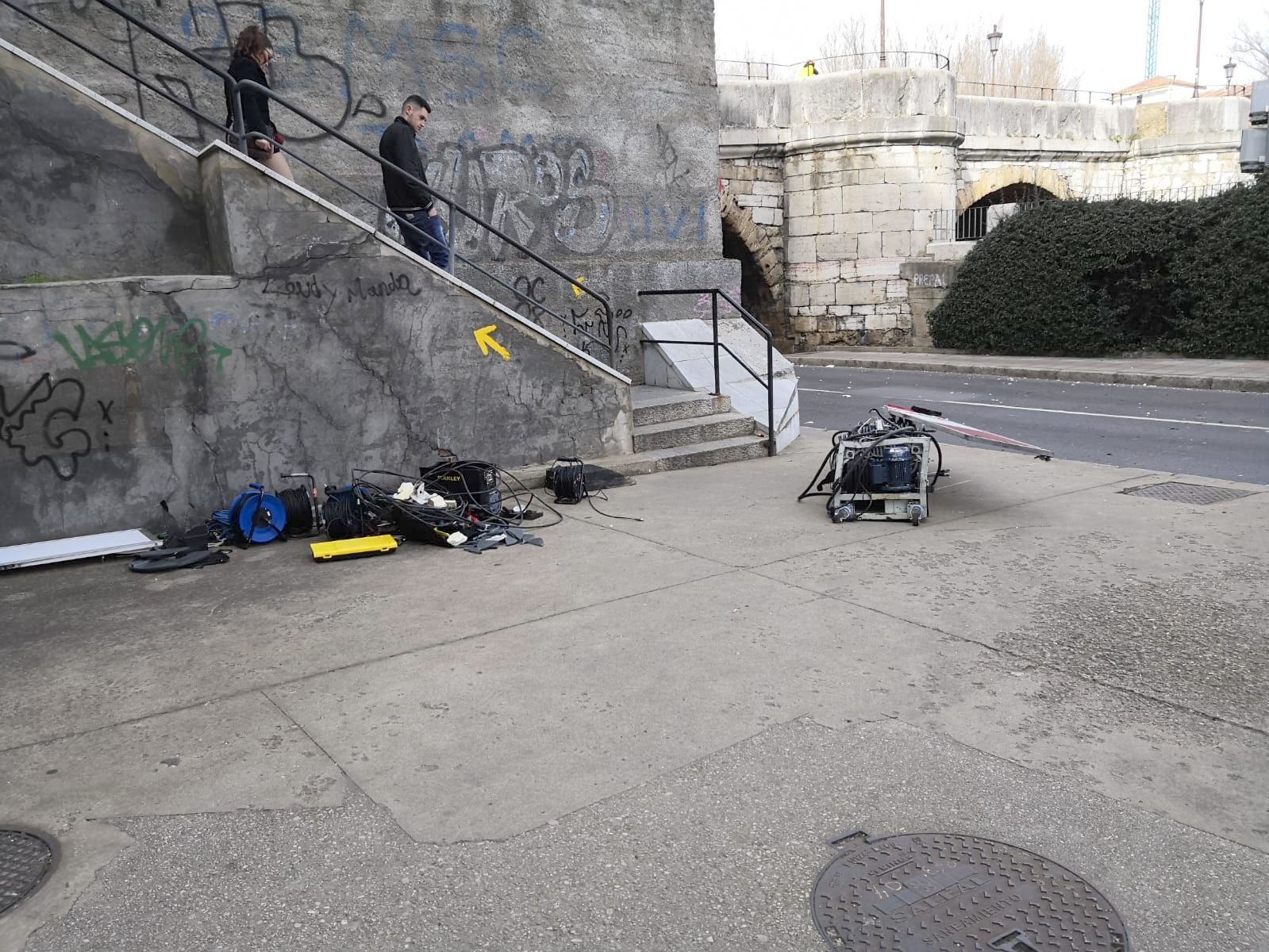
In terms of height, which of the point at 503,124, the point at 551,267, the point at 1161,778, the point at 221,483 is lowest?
the point at 1161,778

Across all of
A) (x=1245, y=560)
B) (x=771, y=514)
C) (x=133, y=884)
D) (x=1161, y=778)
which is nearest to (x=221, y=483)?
(x=771, y=514)

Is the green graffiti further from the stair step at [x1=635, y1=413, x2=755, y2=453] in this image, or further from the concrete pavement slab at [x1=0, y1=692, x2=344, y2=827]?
the stair step at [x1=635, y1=413, x2=755, y2=453]

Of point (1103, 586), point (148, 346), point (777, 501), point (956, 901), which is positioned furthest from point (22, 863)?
point (777, 501)

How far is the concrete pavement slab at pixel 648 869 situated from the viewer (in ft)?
9.11

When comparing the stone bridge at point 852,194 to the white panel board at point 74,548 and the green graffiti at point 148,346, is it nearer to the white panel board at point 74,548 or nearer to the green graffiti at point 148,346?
the green graffiti at point 148,346

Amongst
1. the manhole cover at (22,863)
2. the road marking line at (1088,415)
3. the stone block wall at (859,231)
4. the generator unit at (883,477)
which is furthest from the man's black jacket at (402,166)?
the stone block wall at (859,231)

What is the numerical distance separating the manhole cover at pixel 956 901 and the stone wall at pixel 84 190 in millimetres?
7227

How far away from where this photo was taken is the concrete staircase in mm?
9680

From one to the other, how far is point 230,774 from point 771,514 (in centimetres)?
481

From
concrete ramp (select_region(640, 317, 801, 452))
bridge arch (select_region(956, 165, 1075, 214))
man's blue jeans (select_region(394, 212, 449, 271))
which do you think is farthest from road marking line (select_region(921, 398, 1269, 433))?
bridge arch (select_region(956, 165, 1075, 214))

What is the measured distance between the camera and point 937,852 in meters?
3.11

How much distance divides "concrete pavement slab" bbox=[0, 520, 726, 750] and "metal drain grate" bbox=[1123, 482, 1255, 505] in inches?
161

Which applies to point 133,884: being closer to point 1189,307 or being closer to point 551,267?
point 551,267

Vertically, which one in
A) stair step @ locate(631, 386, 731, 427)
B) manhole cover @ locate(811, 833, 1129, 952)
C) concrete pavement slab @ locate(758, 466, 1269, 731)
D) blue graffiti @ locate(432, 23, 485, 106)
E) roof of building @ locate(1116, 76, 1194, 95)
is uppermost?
roof of building @ locate(1116, 76, 1194, 95)
